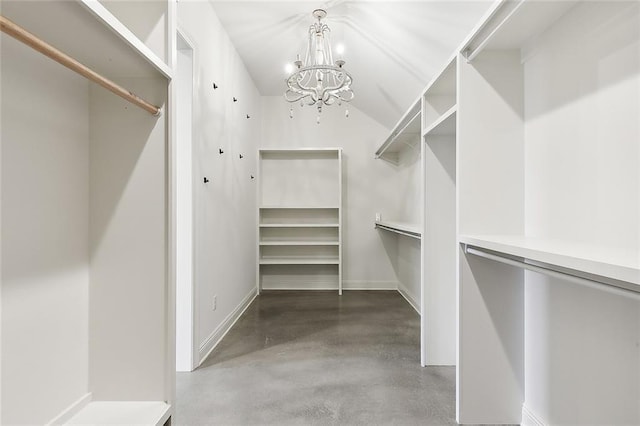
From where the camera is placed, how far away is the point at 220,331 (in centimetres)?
276

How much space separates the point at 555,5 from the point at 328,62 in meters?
2.40

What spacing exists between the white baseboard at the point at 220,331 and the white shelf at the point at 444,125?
7.01ft

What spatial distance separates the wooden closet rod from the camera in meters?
0.62

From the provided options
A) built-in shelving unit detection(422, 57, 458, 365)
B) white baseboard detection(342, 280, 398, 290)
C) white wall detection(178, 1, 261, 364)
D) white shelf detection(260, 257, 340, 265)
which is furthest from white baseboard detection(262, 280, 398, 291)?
built-in shelving unit detection(422, 57, 458, 365)

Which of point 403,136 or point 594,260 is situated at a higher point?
point 403,136

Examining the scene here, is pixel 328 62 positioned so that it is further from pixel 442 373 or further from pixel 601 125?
pixel 442 373

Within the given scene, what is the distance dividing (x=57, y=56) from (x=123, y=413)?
0.99 m

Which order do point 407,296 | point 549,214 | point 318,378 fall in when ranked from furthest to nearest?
point 407,296 → point 318,378 → point 549,214

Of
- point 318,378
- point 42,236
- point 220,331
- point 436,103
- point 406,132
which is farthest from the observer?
point 406,132

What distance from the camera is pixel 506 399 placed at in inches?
62.0

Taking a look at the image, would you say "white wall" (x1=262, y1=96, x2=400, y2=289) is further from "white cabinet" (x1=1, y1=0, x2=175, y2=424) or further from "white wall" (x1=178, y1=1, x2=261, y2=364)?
"white cabinet" (x1=1, y1=0, x2=175, y2=424)

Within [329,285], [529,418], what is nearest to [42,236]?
[529,418]

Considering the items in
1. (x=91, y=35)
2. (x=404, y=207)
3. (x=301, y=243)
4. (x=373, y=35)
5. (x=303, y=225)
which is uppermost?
(x=373, y=35)

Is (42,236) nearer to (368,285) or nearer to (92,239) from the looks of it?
(92,239)
